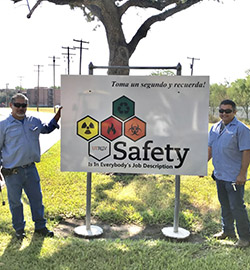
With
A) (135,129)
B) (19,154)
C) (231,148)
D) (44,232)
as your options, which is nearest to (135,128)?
(135,129)

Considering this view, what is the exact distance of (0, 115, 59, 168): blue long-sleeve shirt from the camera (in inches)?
141

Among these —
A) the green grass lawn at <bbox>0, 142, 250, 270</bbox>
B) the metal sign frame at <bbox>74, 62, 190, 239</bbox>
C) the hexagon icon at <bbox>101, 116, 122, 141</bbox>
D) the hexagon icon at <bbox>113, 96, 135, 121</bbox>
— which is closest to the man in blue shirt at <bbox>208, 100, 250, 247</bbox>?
the green grass lawn at <bbox>0, 142, 250, 270</bbox>

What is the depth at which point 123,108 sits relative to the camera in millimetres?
3859

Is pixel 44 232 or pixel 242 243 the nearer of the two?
pixel 242 243

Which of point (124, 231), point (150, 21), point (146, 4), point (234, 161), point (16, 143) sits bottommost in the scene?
point (124, 231)

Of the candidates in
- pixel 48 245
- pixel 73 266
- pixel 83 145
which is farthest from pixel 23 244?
pixel 83 145

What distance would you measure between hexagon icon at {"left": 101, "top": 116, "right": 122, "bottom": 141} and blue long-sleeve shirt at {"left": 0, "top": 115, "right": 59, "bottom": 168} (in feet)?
2.84

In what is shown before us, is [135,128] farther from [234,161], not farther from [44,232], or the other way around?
[44,232]

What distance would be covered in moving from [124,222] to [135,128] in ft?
5.22

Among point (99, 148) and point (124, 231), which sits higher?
point (99, 148)

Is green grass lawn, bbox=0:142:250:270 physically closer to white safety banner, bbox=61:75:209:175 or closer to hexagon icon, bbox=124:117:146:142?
white safety banner, bbox=61:75:209:175

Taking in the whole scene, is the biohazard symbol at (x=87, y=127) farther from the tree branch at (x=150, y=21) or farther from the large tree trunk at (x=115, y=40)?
the tree branch at (x=150, y=21)

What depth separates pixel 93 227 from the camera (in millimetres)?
4219

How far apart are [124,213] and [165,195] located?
121cm
